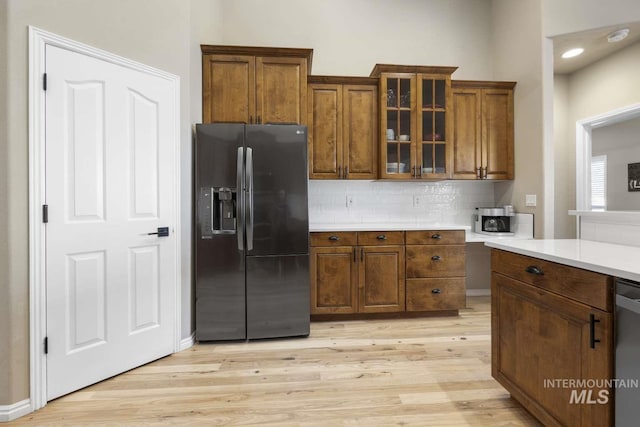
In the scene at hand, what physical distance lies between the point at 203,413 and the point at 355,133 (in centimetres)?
270

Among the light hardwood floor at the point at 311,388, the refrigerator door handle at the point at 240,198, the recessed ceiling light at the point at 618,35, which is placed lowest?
the light hardwood floor at the point at 311,388

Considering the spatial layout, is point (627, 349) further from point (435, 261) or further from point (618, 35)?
point (618, 35)

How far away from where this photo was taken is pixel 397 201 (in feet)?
12.2

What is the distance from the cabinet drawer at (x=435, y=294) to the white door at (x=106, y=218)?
216 cm

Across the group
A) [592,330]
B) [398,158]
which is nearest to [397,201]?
[398,158]

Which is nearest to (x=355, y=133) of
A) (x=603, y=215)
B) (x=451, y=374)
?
(x=603, y=215)

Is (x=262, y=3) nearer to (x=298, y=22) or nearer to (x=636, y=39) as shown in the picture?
(x=298, y=22)

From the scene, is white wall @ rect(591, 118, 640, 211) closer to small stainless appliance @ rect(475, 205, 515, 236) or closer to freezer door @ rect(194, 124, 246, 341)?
small stainless appliance @ rect(475, 205, 515, 236)

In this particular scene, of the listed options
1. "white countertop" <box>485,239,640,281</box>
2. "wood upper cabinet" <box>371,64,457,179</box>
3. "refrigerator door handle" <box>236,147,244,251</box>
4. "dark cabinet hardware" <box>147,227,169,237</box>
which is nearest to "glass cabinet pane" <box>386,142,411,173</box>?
"wood upper cabinet" <box>371,64,457,179</box>

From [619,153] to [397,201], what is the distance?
2.63 meters

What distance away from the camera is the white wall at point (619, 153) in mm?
3492

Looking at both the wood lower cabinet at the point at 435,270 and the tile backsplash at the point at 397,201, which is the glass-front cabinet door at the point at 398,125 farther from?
the wood lower cabinet at the point at 435,270

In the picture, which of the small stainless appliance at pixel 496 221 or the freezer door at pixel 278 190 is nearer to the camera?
the freezer door at pixel 278 190

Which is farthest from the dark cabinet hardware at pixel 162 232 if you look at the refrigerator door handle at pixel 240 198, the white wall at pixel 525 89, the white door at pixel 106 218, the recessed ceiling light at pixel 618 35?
the recessed ceiling light at pixel 618 35
